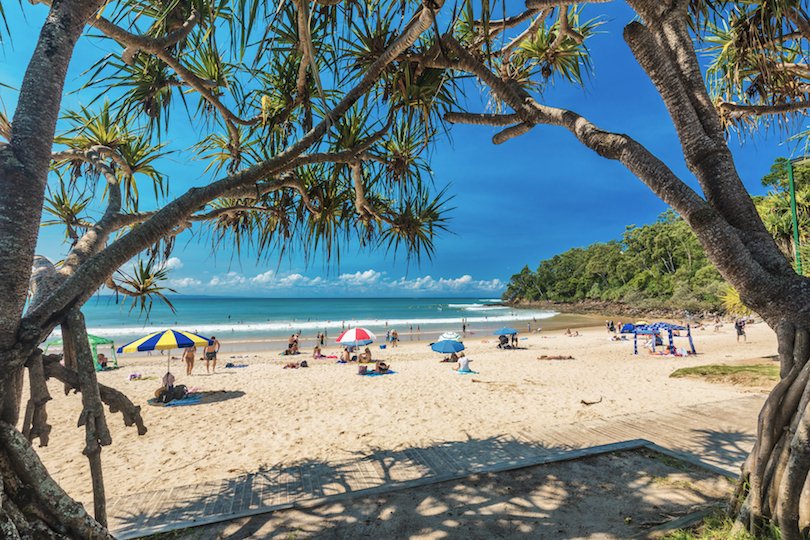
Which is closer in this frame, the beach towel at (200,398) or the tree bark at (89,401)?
the tree bark at (89,401)

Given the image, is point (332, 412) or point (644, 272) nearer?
point (332, 412)

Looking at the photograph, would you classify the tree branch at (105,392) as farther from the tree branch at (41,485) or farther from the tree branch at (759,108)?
the tree branch at (759,108)

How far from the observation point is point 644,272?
220ft

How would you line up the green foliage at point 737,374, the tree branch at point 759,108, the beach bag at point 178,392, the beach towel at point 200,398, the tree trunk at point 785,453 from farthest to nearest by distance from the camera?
1. the beach bag at point 178,392
2. the beach towel at point 200,398
3. the green foliage at point 737,374
4. the tree branch at point 759,108
5. the tree trunk at point 785,453

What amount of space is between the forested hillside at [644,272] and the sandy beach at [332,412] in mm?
18168

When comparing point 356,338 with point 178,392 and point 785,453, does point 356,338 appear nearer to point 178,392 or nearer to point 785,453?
point 178,392

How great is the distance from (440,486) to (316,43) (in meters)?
4.92

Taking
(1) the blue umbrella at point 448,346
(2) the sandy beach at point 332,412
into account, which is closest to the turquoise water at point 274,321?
(2) the sandy beach at point 332,412

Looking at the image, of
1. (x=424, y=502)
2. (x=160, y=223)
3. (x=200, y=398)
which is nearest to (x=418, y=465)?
(x=424, y=502)

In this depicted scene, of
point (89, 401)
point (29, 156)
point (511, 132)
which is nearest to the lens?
point (29, 156)

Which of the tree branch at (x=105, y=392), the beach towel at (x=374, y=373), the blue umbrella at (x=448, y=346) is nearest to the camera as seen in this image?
the tree branch at (x=105, y=392)

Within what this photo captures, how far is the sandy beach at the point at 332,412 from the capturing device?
604 centimetres

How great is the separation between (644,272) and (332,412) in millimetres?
73975

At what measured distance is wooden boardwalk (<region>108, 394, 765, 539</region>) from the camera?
157 inches
